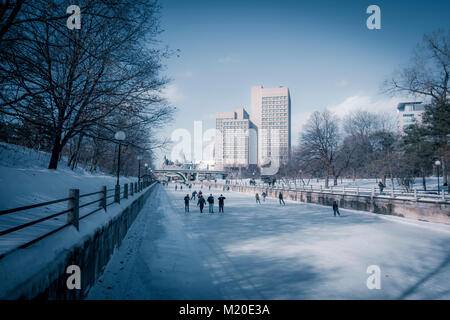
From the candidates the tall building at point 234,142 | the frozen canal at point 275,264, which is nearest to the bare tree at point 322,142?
the frozen canal at point 275,264

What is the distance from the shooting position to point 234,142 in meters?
162

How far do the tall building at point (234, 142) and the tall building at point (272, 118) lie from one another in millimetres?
6494

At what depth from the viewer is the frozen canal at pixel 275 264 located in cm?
492

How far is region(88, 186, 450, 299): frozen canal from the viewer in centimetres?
492

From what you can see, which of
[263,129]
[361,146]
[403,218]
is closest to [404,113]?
[263,129]

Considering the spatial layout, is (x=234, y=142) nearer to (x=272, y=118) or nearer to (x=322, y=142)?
(x=272, y=118)

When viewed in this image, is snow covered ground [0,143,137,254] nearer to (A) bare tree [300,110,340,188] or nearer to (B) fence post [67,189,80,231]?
(B) fence post [67,189,80,231]

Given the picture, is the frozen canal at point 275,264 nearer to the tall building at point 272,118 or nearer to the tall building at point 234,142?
→ the tall building at point 234,142

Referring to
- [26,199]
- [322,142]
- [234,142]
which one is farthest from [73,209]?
[234,142]

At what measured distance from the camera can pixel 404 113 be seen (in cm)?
12225

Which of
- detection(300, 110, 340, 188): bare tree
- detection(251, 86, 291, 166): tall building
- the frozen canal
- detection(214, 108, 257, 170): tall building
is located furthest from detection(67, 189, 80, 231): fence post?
detection(251, 86, 291, 166): tall building
